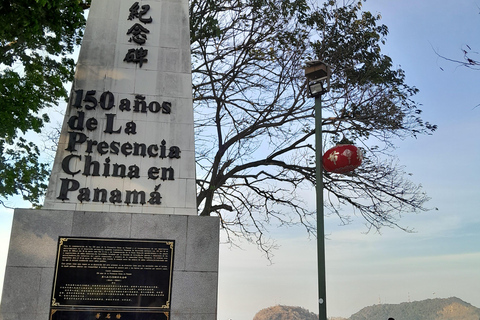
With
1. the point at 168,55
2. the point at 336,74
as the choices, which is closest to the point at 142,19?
the point at 168,55

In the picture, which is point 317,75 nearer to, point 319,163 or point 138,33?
point 319,163

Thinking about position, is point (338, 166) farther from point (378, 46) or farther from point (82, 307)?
point (378, 46)

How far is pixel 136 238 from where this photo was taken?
23.2 ft

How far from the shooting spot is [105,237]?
7.03 meters

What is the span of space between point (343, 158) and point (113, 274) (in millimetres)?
4048

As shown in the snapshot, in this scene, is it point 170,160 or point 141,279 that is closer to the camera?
point 141,279

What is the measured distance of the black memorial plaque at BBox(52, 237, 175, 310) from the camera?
22.2 feet

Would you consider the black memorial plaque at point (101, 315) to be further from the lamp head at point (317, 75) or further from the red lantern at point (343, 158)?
the lamp head at point (317, 75)

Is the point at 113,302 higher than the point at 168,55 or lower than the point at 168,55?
lower

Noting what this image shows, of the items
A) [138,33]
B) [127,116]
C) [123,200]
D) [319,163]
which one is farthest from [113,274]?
[138,33]

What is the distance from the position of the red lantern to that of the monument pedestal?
7.47ft

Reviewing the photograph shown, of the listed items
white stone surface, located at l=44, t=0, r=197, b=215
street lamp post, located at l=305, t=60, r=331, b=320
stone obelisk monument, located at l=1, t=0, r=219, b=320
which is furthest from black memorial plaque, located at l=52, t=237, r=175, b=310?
street lamp post, located at l=305, t=60, r=331, b=320

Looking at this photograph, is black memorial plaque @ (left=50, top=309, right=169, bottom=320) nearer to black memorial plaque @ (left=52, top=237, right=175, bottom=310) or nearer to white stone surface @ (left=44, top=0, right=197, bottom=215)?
black memorial plaque @ (left=52, top=237, right=175, bottom=310)

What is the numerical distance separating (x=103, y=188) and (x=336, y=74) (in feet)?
27.4
